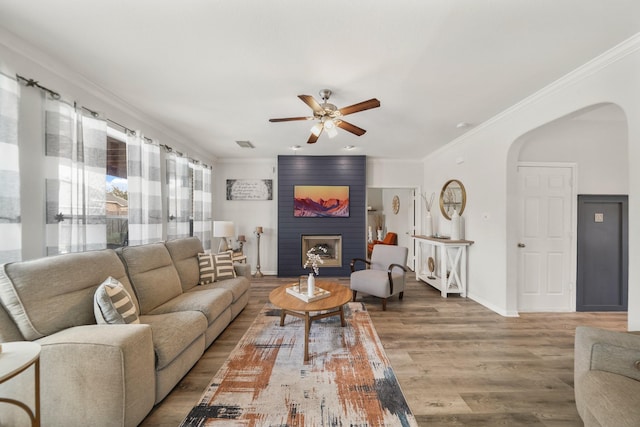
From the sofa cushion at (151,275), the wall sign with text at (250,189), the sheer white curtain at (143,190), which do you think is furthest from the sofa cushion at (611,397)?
the wall sign with text at (250,189)

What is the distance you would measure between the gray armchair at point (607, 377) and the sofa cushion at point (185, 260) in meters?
3.48

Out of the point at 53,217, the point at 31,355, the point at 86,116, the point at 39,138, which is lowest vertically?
the point at 31,355

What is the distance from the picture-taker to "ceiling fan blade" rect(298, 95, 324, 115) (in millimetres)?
2048

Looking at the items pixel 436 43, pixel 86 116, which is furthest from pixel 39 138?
pixel 436 43

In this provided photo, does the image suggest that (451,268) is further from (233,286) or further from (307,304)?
(233,286)

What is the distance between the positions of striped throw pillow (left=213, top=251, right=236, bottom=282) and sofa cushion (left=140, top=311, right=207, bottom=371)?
112cm

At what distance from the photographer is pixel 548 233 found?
335cm

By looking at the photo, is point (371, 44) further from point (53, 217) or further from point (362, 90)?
point (53, 217)

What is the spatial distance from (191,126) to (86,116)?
1.33 metres

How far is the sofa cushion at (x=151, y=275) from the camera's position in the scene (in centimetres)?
232

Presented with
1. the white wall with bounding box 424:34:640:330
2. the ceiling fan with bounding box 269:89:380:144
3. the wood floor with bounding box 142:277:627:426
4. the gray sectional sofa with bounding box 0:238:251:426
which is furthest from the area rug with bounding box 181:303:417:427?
the ceiling fan with bounding box 269:89:380:144

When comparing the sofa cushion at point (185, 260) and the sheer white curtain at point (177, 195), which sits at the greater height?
the sheer white curtain at point (177, 195)

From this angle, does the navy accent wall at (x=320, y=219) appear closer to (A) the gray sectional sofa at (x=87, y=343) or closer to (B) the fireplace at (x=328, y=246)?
(B) the fireplace at (x=328, y=246)

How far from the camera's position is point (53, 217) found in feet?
6.64
